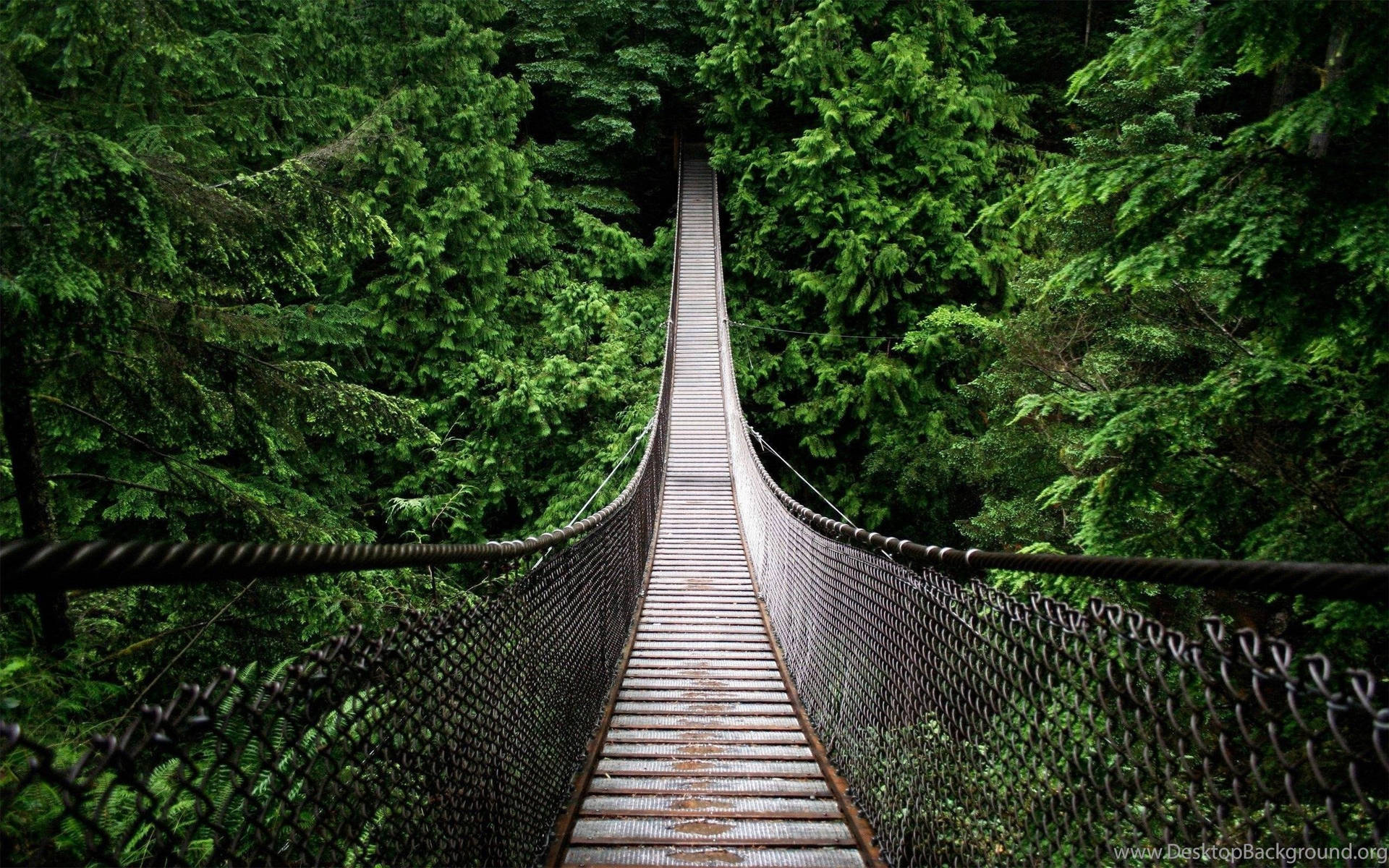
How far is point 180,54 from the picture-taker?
366cm

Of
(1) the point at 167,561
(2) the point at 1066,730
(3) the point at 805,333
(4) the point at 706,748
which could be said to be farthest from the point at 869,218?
(1) the point at 167,561

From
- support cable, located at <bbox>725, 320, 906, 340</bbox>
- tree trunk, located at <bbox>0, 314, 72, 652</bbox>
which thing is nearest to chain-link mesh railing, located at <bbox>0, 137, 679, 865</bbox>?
tree trunk, located at <bbox>0, 314, 72, 652</bbox>

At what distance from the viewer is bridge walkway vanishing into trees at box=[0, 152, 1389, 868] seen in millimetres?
809

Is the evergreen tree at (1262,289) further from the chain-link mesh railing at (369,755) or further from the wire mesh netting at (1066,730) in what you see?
the chain-link mesh railing at (369,755)

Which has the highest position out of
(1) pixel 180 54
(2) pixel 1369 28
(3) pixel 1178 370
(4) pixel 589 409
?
(1) pixel 180 54

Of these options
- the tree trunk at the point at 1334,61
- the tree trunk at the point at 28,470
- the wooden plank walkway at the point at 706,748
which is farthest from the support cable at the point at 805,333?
the tree trunk at the point at 28,470

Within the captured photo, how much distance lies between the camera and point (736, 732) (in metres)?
3.33

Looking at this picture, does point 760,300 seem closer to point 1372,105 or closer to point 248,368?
point 248,368

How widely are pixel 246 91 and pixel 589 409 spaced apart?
590 cm

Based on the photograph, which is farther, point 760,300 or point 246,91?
point 760,300

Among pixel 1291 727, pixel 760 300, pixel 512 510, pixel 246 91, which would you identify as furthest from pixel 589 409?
pixel 1291 727

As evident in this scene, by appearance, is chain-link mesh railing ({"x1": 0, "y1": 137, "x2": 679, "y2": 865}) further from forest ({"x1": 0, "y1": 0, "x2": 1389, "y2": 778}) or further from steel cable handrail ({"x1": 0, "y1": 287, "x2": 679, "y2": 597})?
forest ({"x1": 0, "y1": 0, "x2": 1389, "y2": 778})
